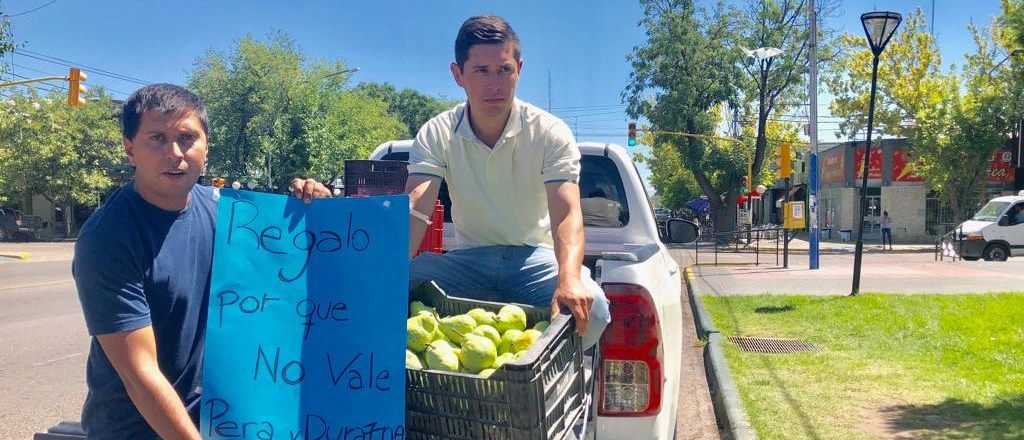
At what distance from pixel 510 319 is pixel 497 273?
57 centimetres

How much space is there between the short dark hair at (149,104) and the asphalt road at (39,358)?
13.4 ft

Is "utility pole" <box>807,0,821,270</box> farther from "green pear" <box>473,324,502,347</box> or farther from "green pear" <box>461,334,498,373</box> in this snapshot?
"green pear" <box>461,334,498,373</box>

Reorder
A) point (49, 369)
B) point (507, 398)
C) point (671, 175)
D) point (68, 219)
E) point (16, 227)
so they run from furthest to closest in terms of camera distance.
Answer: point (671, 175) → point (68, 219) → point (16, 227) → point (49, 369) → point (507, 398)

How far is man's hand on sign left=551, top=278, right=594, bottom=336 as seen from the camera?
7.47ft

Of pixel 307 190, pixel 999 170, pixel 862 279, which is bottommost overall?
pixel 862 279

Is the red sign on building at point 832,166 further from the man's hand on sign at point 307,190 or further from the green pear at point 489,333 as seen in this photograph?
the man's hand on sign at point 307,190

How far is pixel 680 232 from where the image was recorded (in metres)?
5.29

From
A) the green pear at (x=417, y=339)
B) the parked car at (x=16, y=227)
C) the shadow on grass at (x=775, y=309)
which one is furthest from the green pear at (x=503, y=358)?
the parked car at (x=16, y=227)

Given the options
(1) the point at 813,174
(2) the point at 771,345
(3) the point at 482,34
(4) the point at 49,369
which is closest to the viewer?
(3) the point at 482,34

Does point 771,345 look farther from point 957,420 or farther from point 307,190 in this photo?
point 307,190

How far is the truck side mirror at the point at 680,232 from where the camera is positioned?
207 inches

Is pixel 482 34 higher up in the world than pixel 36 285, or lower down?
higher up

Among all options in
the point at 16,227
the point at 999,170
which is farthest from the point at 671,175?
the point at 16,227

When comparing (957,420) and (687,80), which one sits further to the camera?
(687,80)
